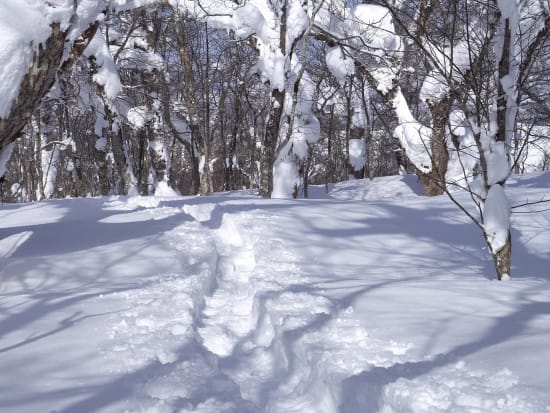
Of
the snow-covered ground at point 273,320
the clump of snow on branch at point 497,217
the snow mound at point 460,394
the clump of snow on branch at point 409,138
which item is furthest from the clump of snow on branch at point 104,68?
the snow mound at point 460,394

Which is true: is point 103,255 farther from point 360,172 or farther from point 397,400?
point 360,172

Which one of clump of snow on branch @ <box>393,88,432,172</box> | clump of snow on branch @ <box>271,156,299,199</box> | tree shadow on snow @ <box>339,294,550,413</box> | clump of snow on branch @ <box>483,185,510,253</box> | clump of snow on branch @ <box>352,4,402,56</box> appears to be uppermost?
clump of snow on branch @ <box>352,4,402,56</box>

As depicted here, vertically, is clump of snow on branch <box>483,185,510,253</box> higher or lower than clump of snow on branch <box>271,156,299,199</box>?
lower

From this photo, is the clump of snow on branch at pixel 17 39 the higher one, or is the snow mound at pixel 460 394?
the clump of snow on branch at pixel 17 39

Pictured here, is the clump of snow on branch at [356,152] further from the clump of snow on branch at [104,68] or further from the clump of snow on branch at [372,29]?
the clump of snow on branch at [104,68]

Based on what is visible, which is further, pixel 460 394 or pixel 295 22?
pixel 295 22

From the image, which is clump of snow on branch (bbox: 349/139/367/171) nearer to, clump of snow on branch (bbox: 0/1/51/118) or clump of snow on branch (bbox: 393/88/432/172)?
clump of snow on branch (bbox: 393/88/432/172)

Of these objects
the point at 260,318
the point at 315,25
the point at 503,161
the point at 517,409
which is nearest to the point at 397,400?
the point at 517,409

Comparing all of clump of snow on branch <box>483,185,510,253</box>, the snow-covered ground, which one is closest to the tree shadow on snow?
the snow-covered ground

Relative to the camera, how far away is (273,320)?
364cm

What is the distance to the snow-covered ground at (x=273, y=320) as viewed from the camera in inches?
93.5

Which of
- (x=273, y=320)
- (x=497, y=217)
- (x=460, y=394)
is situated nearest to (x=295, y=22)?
(x=497, y=217)

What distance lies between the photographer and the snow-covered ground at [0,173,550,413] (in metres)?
2.38

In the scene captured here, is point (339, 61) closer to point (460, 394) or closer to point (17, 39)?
point (17, 39)
